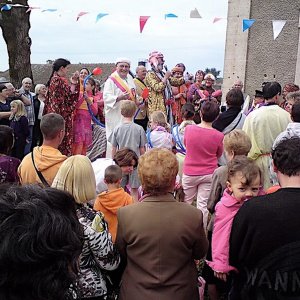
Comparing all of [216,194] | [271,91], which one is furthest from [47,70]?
[216,194]

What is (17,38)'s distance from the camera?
12.1 meters

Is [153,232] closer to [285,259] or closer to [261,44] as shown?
[285,259]

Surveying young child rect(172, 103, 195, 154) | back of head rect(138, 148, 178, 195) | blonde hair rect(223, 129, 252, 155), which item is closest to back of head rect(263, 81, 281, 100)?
young child rect(172, 103, 195, 154)

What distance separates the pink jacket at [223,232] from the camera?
2.79 metres

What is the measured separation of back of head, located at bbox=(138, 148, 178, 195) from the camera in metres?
2.63

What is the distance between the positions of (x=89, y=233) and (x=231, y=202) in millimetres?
972

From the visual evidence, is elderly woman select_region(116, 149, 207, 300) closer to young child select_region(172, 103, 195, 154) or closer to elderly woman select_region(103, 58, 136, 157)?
young child select_region(172, 103, 195, 154)

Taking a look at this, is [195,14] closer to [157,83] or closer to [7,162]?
[157,83]

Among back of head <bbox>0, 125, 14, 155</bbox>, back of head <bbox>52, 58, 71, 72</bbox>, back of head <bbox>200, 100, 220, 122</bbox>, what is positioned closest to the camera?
back of head <bbox>0, 125, 14, 155</bbox>

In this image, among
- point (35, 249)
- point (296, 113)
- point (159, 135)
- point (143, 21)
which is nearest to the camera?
point (35, 249)

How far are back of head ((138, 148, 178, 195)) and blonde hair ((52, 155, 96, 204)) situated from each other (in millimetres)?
304

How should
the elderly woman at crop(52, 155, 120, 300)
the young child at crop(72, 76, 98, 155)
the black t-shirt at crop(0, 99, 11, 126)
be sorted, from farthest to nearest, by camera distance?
the black t-shirt at crop(0, 99, 11, 126), the young child at crop(72, 76, 98, 155), the elderly woman at crop(52, 155, 120, 300)

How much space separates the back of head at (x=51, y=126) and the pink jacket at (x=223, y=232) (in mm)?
1487

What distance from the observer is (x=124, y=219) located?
263cm
